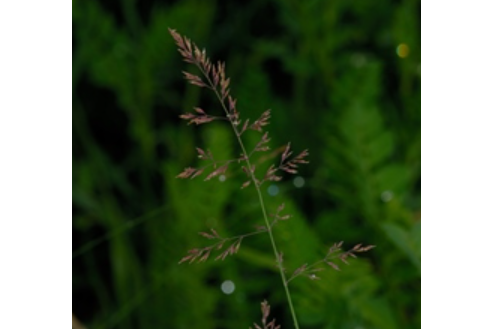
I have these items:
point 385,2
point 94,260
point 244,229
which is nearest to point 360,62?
point 385,2

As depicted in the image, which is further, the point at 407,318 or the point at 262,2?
the point at 262,2

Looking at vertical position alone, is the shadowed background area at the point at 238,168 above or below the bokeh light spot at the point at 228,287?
above

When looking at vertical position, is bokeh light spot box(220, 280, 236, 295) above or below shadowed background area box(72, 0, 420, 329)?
below
